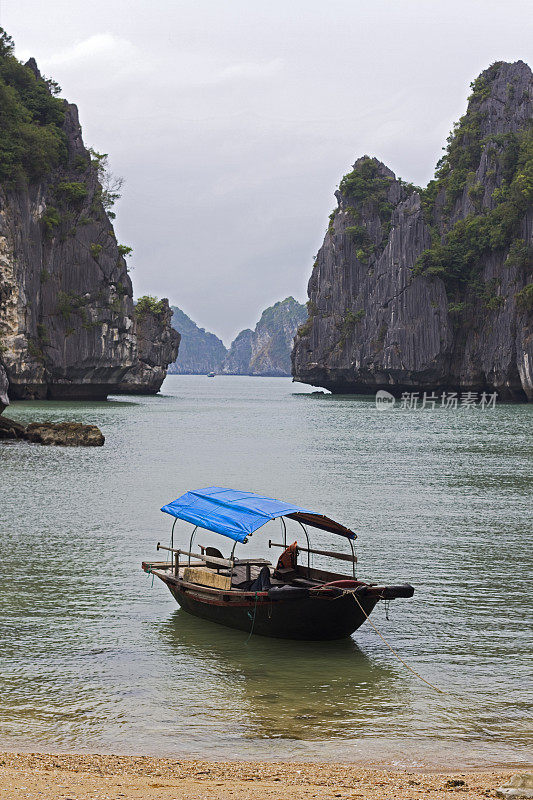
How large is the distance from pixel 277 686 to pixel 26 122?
63.3 meters

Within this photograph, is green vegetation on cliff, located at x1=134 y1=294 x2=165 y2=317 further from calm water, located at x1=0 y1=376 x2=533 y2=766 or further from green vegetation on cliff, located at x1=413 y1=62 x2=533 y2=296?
calm water, located at x1=0 y1=376 x2=533 y2=766

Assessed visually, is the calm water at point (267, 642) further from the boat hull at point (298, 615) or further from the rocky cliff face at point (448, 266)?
the rocky cliff face at point (448, 266)

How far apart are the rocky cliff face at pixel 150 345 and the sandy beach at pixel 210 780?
8306cm

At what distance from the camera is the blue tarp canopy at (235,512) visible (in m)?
12.1

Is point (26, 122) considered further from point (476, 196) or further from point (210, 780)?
point (210, 780)

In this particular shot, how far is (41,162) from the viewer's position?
205 ft

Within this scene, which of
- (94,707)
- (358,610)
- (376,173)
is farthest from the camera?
(376,173)

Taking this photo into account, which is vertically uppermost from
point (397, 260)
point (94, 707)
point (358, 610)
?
point (397, 260)

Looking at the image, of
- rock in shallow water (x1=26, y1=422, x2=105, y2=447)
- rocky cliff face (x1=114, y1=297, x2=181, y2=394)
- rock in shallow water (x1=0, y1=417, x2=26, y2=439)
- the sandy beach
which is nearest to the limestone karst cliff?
rocky cliff face (x1=114, y1=297, x2=181, y2=394)

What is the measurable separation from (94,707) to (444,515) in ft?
45.8

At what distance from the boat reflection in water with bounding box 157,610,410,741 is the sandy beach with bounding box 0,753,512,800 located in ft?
3.32

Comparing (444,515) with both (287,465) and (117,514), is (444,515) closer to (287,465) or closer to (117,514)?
(117,514)

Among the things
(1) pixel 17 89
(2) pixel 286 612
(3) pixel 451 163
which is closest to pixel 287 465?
(2) pixel 286 612

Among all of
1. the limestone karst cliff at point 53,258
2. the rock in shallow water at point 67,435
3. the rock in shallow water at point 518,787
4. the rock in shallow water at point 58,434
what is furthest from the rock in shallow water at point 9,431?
the rock in shallow water at point 518,787
